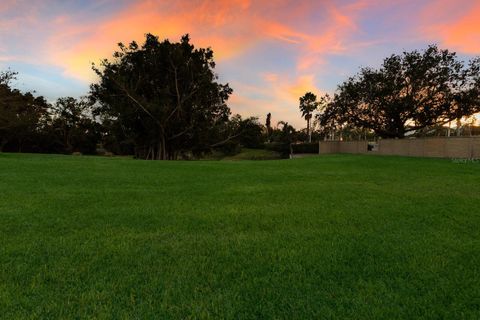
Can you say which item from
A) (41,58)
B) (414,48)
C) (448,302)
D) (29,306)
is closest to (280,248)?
(448,302)

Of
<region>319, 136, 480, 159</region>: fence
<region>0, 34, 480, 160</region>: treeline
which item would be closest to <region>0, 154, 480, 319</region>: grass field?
<region>319, 136, 480, 159</region>: fence

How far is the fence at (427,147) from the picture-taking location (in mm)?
21688

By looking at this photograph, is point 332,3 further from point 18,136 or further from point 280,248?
point 18,136

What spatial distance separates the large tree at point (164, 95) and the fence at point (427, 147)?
1521cm

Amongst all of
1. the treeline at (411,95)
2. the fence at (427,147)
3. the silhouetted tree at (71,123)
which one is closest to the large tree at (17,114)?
the silhouetted tree at (71,123)

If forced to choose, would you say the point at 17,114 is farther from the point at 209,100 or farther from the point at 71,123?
the point at 209,100

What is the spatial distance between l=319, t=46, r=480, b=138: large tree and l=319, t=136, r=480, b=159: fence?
2749mm

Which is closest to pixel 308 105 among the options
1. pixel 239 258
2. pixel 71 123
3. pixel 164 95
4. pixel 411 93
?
pixel 411 93

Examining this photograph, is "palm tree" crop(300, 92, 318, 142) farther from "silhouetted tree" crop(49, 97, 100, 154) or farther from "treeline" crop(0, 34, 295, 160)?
Result: "silhouetted tree" crop(49, 97, 100, 154)

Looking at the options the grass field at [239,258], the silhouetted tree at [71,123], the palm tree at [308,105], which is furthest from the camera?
the palm tree at [308,105]

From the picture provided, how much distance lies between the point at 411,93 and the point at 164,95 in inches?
885

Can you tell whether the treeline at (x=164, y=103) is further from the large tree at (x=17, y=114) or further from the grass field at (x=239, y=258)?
the grass field at (x=239, y=258)

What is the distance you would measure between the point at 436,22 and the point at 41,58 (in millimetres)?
21640

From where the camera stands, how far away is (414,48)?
97.6ft
